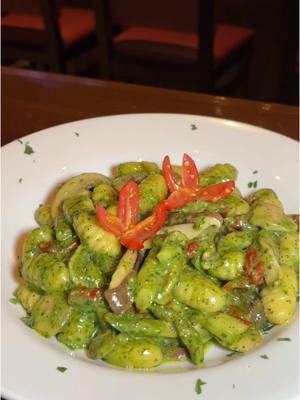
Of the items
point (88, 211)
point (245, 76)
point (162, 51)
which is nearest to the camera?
point (88, 211)

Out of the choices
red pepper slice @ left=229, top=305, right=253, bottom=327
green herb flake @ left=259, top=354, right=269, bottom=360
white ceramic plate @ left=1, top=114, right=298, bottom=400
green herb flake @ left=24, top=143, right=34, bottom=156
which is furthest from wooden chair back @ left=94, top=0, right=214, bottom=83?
green herb flake @ left=259, top=354, right=269, bottom=360

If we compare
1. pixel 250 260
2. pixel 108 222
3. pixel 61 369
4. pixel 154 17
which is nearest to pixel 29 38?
pixel 154 17

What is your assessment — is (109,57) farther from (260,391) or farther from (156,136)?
(260,391)

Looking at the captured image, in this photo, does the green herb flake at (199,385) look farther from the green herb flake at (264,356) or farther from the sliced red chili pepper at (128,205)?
the sliced red chili pepper at (128,205)

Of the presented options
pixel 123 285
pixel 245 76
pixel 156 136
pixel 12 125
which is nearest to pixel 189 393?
pixel 123 285

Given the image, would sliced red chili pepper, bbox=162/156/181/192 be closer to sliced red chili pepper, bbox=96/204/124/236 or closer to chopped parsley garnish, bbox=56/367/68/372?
sliced red chili pepper, bbox=96/204/124/236

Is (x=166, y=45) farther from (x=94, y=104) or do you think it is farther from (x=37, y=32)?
(x=94, y=104)
